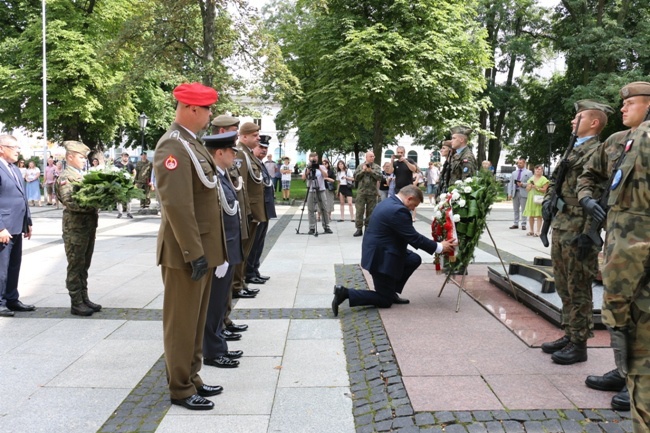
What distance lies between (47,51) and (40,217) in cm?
1440

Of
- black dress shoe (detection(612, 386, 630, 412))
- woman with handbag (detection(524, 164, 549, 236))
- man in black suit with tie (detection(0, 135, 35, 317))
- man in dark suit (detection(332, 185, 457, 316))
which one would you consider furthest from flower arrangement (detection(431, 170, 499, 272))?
woman with handbag (detection(524, 164, 549, 236))

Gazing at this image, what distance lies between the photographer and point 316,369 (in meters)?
4.75

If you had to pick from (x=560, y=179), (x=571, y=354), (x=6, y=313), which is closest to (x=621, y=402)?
(x=571, y=354)

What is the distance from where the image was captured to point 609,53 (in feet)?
94.5

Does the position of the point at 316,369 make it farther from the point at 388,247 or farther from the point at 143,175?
the point at 143,175

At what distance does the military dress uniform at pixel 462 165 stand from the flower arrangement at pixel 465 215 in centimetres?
125

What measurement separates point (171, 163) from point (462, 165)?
5402 mm

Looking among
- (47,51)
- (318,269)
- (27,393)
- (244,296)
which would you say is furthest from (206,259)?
(47,51)

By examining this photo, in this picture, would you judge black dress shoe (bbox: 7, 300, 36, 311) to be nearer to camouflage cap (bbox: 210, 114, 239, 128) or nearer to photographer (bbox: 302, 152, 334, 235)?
camouflage cap (bbox: 210, 114, 239, 128)

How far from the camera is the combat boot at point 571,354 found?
15.2ft

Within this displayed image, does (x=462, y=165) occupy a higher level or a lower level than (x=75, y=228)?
higher

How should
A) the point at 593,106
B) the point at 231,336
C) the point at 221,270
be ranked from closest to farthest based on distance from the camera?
the point at 221,270
the point at 593,106
the point at 231,336

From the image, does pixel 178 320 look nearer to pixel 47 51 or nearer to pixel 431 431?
pixel 431 431

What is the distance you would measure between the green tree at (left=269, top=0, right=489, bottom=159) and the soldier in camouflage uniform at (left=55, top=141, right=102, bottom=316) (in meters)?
18.4
